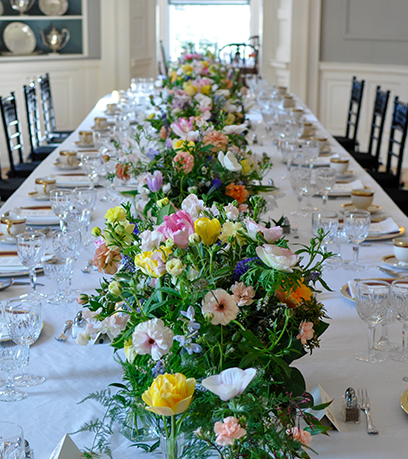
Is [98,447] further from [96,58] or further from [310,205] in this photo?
[96,58]

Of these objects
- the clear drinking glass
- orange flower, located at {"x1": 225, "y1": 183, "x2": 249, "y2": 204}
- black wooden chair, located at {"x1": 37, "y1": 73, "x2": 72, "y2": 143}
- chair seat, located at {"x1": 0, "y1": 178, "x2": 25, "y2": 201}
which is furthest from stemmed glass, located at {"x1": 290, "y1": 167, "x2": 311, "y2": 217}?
black wooden chair, located at {"x1": 37, "y1": 73, "x2": 72, "y2": 143}

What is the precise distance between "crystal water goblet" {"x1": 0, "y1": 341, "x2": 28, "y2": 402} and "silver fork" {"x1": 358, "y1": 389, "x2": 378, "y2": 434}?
0.60 metres

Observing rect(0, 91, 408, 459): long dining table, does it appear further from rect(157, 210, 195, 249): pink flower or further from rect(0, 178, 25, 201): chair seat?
rect(0, 178, 25, 201): chair seat

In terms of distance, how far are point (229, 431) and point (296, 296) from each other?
11.4 inches

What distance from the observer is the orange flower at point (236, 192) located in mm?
1772

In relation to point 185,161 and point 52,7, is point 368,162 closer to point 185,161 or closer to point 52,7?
point 185,161

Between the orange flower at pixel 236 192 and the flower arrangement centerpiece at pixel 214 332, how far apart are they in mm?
720

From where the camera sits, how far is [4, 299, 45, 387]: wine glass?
1.18 metres

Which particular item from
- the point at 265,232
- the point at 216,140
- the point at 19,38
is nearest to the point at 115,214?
the point at 265,232

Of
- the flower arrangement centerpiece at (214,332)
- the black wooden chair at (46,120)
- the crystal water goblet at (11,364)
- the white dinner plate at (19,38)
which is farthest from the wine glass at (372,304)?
the white dinner plate at (19,38)

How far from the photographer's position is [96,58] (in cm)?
718

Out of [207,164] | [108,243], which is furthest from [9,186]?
[108,243]

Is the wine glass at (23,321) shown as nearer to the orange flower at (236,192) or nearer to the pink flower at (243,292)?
the pink flower at (243,292)

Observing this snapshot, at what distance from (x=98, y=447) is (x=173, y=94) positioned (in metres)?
2.70
